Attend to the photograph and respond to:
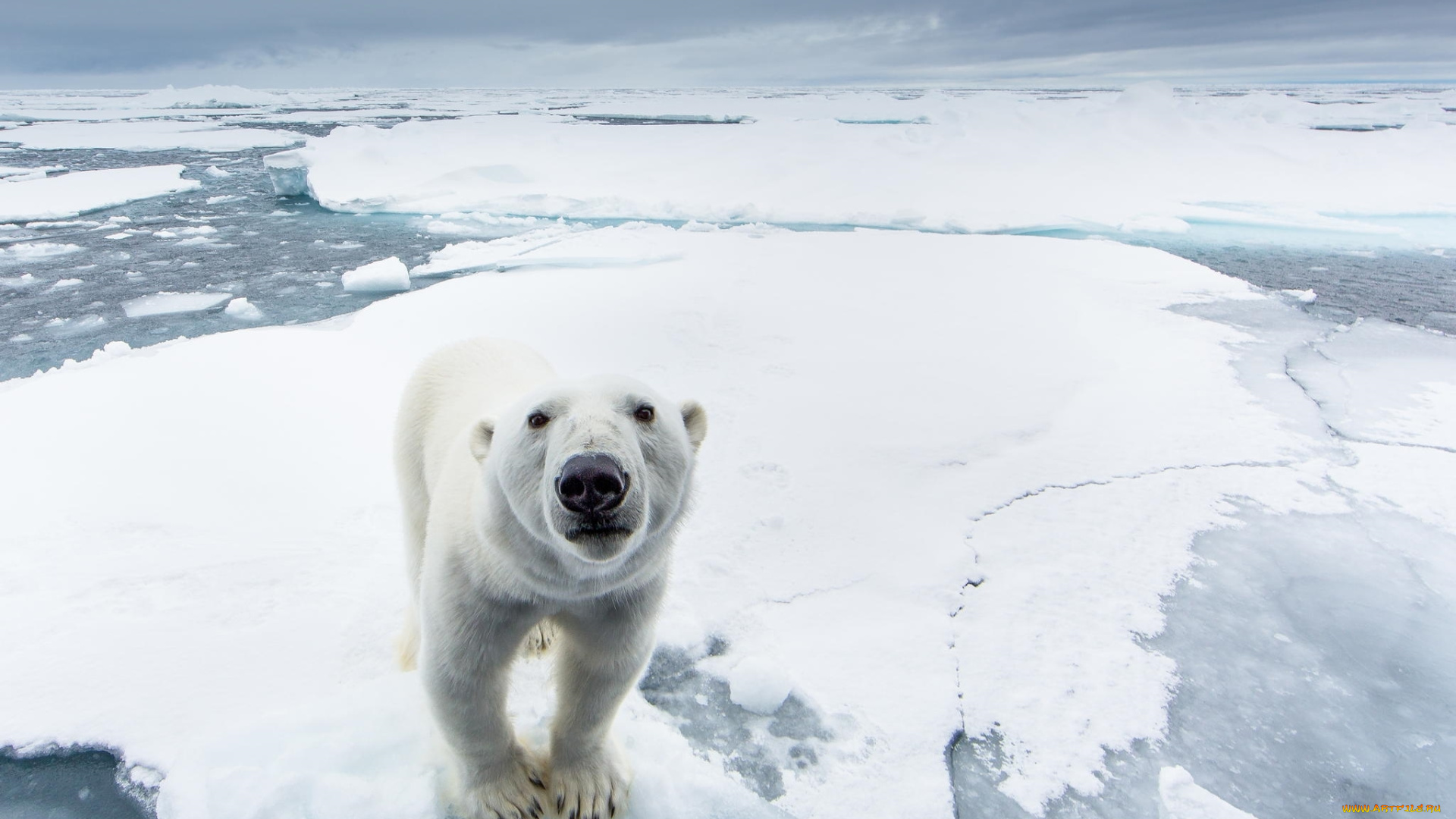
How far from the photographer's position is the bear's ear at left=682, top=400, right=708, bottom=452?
153cm

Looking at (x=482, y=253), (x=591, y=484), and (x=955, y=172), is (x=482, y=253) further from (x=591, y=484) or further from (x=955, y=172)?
(x=955, y=172)

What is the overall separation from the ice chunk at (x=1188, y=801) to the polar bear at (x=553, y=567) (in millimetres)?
1170

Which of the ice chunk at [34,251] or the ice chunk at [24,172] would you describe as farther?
the ice chunk at [24,172]

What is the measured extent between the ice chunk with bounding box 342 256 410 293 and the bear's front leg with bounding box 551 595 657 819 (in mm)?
5497

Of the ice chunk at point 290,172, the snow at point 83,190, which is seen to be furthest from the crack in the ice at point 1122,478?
the snow at point 83,190

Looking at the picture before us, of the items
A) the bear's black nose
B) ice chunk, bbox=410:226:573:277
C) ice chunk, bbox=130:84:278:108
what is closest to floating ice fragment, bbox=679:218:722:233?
ice chunk, bbox=410:226:573:277

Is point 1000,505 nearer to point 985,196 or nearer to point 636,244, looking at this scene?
point 636,244

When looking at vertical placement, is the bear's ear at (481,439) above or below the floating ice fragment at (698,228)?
above

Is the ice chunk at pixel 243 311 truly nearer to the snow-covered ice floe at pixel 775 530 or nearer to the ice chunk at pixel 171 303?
the ice chunk at pixel 171 303

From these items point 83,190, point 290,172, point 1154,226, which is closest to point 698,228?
point 1154,226

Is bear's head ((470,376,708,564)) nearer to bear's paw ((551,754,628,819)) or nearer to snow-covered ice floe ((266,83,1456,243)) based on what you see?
bear's paw ((551,754,628,819))

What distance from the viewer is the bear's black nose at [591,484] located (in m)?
1.10

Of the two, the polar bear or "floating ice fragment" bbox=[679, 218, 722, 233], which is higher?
the polar bear

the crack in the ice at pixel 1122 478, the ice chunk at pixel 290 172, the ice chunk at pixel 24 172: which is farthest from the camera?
the ice chunk at pixel 24 172
